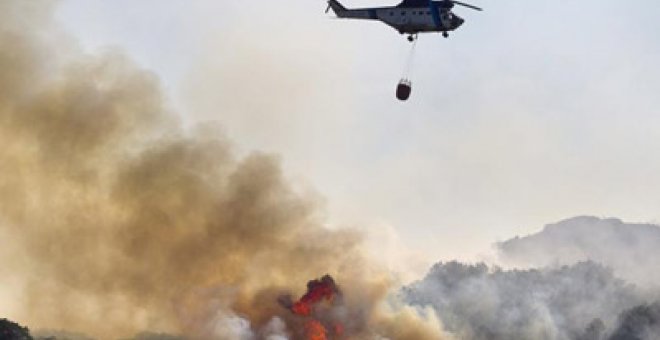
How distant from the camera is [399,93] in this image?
95.4 m

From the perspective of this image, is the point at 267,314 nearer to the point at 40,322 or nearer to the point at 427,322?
the point at 427,322

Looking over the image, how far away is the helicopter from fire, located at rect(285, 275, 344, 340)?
106 ft

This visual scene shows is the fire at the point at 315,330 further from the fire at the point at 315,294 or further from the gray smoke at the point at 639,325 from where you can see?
the gray smoke at the point at 639,325

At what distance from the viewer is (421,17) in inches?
3671

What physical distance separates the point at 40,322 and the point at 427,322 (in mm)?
49736

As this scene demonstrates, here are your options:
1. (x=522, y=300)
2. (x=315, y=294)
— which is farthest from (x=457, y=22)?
(x=522, y=300)

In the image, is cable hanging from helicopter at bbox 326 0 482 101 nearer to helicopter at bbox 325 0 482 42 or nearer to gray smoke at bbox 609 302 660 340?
helicopter at bbox 325 0 482 42

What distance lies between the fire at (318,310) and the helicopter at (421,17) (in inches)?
1268

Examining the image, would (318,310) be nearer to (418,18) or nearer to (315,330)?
(315,330)

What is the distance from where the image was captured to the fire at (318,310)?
105 metres

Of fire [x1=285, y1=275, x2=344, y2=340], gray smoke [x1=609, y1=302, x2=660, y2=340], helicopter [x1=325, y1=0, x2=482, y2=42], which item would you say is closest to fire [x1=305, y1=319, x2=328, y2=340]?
fire [x1=285, y1=275, x2=344, y2=340]

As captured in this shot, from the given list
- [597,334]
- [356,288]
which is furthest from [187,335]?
[597,334]

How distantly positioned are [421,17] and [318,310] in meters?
36.3

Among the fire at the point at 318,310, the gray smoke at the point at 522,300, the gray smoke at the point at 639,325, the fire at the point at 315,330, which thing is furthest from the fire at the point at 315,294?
the gray smoke at the point at 639,325
